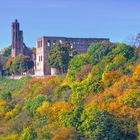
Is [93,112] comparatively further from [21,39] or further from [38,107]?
[21,39]

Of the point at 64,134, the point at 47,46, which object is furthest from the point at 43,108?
the point at 47,46

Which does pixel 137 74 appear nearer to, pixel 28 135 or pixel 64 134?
pixel 64 134

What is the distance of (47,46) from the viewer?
71250 millimetres

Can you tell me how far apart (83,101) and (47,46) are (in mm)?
18483

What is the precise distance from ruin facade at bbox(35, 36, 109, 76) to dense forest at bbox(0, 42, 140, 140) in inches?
129

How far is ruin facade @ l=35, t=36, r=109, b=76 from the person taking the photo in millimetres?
70188

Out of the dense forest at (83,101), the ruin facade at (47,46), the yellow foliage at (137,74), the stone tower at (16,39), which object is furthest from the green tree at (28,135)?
the stone tower at (16,39)

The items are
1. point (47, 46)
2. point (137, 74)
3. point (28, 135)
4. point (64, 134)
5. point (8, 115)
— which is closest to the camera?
point (64, 134)

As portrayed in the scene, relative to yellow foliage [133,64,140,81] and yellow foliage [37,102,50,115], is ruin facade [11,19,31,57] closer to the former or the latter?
yellow foliage [37,102,50,115]

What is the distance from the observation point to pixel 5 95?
6381 centimetres

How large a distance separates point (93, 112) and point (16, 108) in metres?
11.7

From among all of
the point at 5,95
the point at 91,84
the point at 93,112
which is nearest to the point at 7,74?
the point at 5,95

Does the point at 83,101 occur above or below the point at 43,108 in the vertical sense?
above

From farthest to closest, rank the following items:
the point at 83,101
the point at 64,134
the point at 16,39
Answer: the point at 16,39 < the point at 83,101 < the point at 64,134
